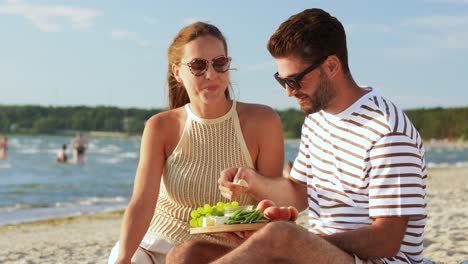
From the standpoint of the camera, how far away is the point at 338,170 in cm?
330

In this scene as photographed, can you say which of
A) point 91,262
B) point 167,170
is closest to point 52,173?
point 91,262

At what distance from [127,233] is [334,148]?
A: 1292 mm

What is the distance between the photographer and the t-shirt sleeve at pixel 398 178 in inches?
119

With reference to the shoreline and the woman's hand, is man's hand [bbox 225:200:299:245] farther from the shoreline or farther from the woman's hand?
the shoreline

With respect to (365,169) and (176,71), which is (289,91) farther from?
(176,71)

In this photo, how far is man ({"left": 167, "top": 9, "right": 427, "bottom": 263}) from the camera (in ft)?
9.48

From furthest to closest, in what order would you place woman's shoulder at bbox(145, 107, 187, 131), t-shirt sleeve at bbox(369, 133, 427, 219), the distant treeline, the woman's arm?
the distant treeline < woman's shoulder at bbox(145, 107, 187, 131) < the woman's arm < t-shirt sleeve at bbox(369, 133, 427, 219)

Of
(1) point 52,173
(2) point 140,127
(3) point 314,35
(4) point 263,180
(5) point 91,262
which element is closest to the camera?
(3) point 314,35

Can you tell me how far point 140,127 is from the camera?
70.2 meters

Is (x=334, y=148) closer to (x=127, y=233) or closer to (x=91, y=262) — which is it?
(x=127, y=233)

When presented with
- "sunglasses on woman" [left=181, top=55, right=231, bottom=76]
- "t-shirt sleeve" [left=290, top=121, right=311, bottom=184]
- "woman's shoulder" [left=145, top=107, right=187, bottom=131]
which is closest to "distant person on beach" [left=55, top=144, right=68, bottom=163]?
"woman's shoulder" [left=145, top=107, right=187, bottom=131]

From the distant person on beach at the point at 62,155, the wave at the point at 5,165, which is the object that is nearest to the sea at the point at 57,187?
the wave at the point at 5,165

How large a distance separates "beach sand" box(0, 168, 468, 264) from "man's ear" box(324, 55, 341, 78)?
3.56m

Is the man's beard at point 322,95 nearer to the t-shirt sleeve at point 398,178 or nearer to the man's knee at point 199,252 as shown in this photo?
the t-shirt sleeve at point 398,178
